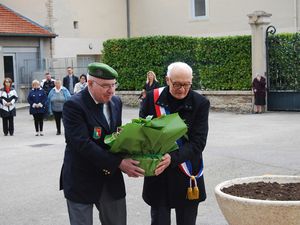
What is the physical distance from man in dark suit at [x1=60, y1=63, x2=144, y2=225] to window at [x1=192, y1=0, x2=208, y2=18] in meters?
27.2

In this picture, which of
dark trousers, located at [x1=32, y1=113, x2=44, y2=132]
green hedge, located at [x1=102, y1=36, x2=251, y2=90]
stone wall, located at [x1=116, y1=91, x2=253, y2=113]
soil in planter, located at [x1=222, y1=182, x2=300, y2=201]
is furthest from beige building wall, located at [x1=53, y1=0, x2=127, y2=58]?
soil in planter, located at [x1=222, y1=182, x2=300, y2=201]

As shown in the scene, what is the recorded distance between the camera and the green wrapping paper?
417cm

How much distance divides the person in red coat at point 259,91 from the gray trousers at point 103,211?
1622 centimetres

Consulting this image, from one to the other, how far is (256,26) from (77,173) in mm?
17099

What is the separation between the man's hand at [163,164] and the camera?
4355 mm

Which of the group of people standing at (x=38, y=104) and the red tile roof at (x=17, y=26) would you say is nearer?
the group of people standing at (x=38, y=104)

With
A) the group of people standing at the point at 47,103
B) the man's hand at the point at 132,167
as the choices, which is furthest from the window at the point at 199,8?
the man's hand at the point at 132,167

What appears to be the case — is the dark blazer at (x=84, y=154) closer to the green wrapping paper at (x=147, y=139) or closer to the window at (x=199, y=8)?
the green wrapping paper at (x=147, y=139)

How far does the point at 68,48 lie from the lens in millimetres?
31375

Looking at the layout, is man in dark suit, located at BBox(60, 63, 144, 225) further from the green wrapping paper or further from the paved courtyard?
the paved courtyard

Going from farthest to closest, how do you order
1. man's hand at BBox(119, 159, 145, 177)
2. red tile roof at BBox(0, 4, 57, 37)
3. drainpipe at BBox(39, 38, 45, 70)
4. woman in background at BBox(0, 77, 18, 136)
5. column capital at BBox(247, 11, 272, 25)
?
drainpipe at BBox(39, 38, 45, 70)
red tile roof at BBox(0, 4, 57, 37)
column capital at BBox(247, 11, 272, 25)
woman in background at BBox(0, 77, 18, 136)
man's hand at BBox(119, 159, 145, 177)

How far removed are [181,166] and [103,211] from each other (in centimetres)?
75

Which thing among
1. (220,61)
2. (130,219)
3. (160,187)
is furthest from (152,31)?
(160,187)

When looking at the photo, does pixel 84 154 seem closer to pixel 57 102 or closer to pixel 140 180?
pixel 140 180
